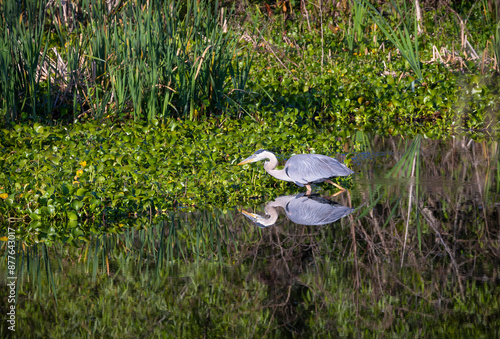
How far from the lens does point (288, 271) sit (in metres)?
4.57

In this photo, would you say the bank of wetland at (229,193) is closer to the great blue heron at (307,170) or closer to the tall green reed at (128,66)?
the tall green reed at (128,66)

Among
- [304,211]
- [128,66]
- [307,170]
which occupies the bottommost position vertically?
[304,211]

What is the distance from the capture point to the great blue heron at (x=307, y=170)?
6.08 metres

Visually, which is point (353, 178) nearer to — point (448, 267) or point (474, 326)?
point (448, 267)

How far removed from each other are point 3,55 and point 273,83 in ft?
13.4

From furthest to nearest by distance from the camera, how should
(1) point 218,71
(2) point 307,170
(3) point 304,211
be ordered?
(1) point 218,71, (2) point 307,170, (3) point 304,211

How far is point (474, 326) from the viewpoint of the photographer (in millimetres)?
3717

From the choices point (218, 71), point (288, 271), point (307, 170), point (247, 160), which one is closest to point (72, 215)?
point (288, 271)

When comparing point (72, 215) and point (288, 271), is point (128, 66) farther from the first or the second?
point (288, 271)

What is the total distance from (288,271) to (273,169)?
6.20 feet

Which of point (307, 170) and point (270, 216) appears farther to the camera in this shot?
point (307, 170)

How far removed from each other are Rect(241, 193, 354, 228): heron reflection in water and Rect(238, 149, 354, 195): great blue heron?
0.17 metres

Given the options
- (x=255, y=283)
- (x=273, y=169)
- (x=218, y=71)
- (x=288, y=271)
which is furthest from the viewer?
(x=218, y=71)

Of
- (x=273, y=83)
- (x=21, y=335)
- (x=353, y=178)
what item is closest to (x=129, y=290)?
(x=21, y=335)
